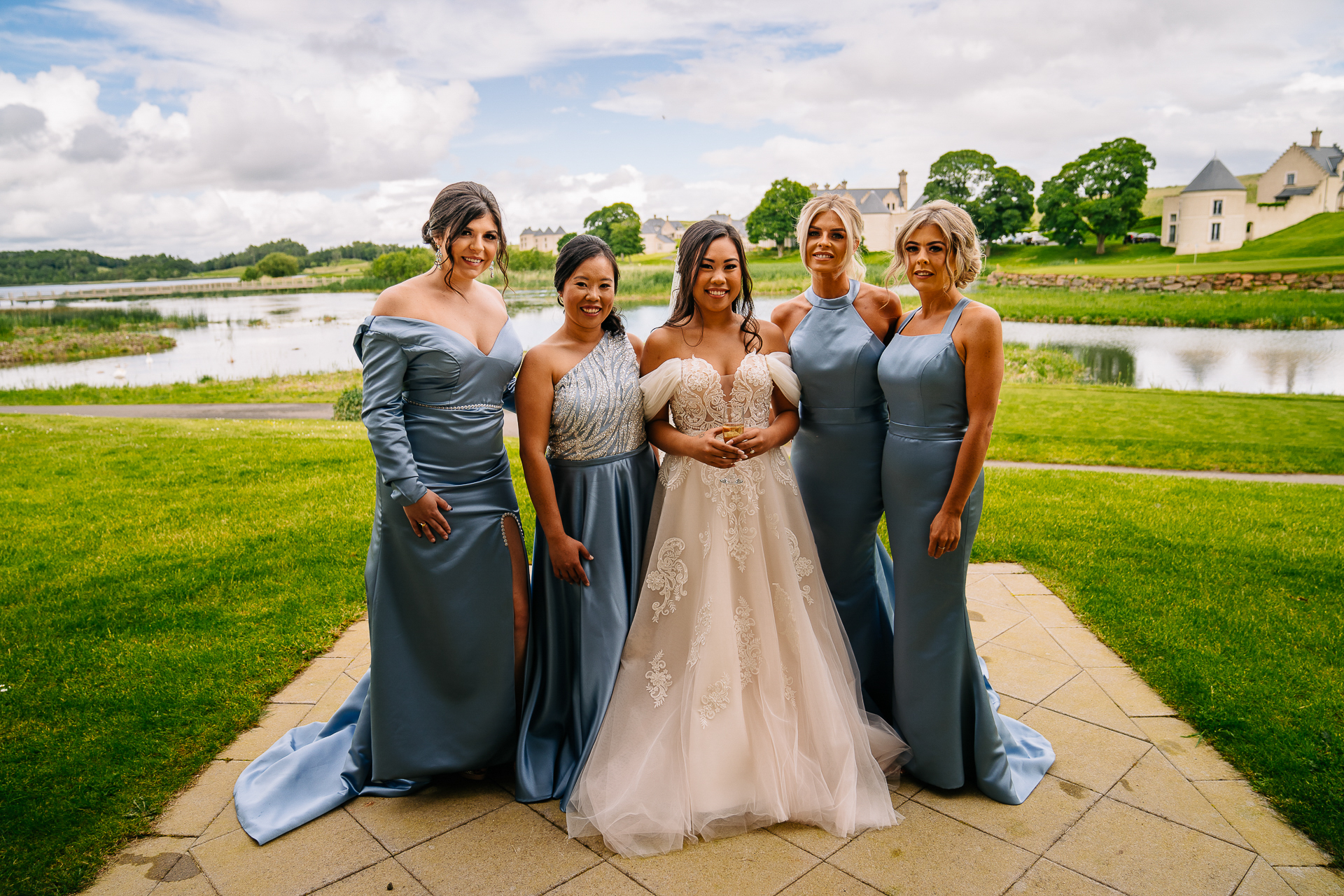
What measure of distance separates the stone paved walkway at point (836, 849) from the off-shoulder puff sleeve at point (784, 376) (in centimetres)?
183

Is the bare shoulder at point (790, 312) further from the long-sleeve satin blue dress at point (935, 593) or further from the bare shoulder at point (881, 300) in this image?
the long-sleeve satin blue dress at point (935, 593)

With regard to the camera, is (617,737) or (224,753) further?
(224,753)

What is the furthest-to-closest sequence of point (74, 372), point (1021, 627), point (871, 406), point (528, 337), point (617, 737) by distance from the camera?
point (528, 337) → point (74, 372) → point (1021, 627) → point (871, 406) → point (617, 737)

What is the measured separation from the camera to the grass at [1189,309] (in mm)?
26844

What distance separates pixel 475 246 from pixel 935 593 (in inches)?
98.7

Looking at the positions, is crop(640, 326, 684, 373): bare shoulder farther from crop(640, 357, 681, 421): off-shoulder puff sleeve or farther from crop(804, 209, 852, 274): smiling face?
crop(804, 209, 852, 274): smiling face

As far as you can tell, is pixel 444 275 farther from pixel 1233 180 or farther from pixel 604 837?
pixel 1233 180

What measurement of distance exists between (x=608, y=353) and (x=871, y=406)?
1.29 metres

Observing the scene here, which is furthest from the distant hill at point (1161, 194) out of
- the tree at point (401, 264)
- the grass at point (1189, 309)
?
the tree at point (401, 264)

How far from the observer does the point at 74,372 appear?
2634 centimetres

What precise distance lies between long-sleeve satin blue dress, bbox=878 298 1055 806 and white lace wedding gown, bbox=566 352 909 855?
0.73ft

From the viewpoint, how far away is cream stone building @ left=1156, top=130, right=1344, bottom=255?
52719 mm

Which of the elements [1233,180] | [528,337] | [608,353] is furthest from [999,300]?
[608,353]

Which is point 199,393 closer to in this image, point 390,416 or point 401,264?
point 390,416
